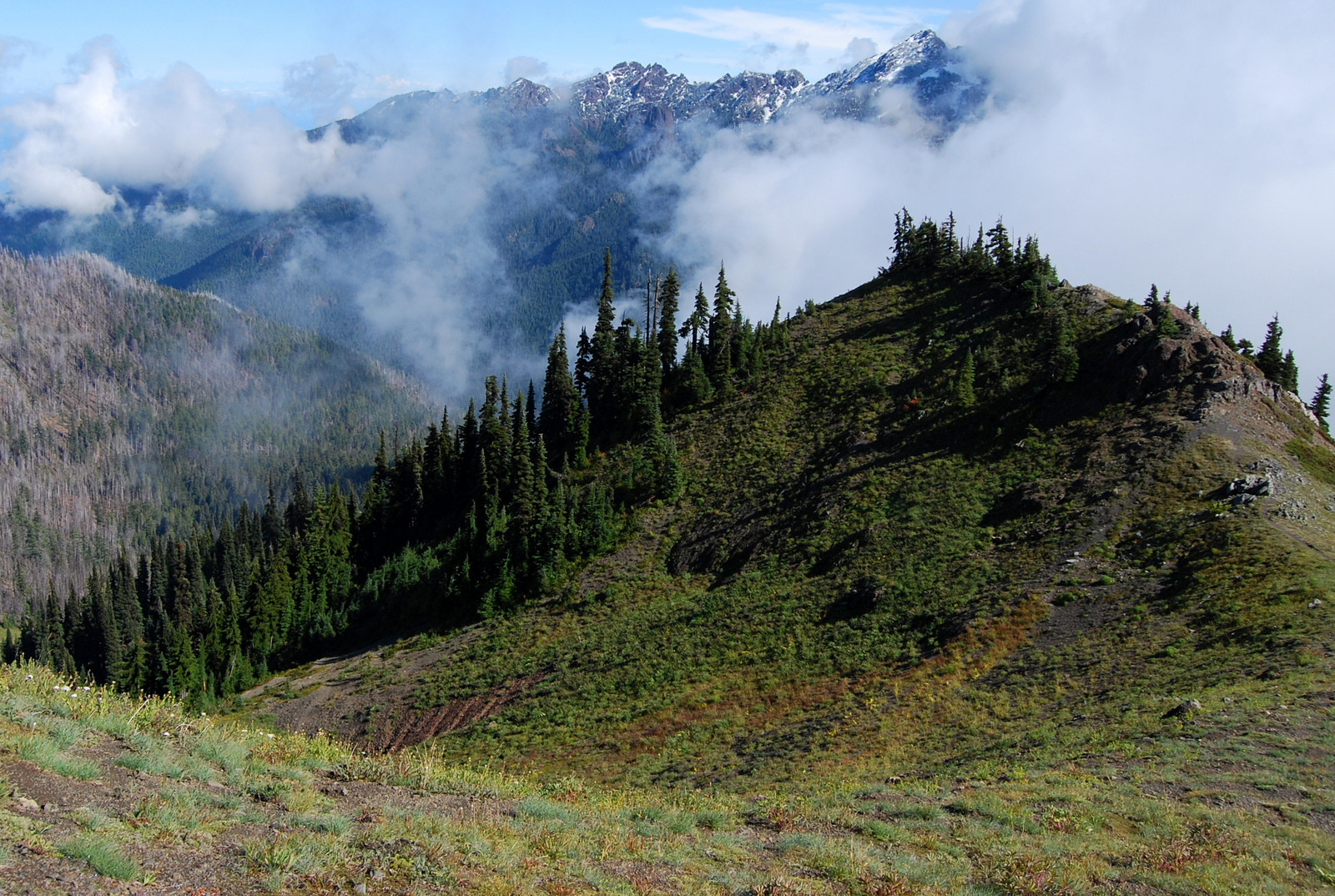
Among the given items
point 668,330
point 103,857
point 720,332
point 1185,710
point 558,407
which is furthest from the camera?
point 558,407

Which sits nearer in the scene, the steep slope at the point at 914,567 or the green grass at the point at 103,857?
the green grass at the point at 103,857

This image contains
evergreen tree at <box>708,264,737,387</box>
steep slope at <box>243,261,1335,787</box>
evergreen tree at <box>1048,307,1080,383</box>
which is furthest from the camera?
evergreen tree at <box>708,264,737,387</box>

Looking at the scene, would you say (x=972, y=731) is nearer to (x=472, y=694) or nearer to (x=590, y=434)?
(x=472, y=694)

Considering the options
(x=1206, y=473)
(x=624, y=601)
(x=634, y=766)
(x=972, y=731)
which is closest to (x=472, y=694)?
(x=624, y=601)

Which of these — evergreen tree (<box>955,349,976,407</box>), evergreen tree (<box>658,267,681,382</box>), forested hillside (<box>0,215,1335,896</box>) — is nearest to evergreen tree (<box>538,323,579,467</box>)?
forested hillside (<box>0,215,1335,896</box>)

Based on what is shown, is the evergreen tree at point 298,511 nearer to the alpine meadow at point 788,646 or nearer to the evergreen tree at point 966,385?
the alpine meadow at point 788,646

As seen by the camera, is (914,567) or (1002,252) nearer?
(914,567)

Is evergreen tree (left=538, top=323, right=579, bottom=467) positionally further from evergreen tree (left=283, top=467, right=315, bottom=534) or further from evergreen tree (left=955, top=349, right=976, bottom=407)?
evergreen tree (left=283, top=467, right=315, bottom=534)

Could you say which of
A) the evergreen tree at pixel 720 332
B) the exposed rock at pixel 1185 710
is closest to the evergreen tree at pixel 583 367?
the evergreen tree at pixel 720 332

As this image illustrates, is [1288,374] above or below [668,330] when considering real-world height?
below

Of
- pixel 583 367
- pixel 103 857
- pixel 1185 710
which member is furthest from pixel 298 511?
pixel 103 857

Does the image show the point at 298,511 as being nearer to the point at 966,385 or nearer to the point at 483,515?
the point at 483,515

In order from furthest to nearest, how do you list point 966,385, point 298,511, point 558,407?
point 298,511
point 558,407
point 966,385

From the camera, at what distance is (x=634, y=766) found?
38.9 meters
